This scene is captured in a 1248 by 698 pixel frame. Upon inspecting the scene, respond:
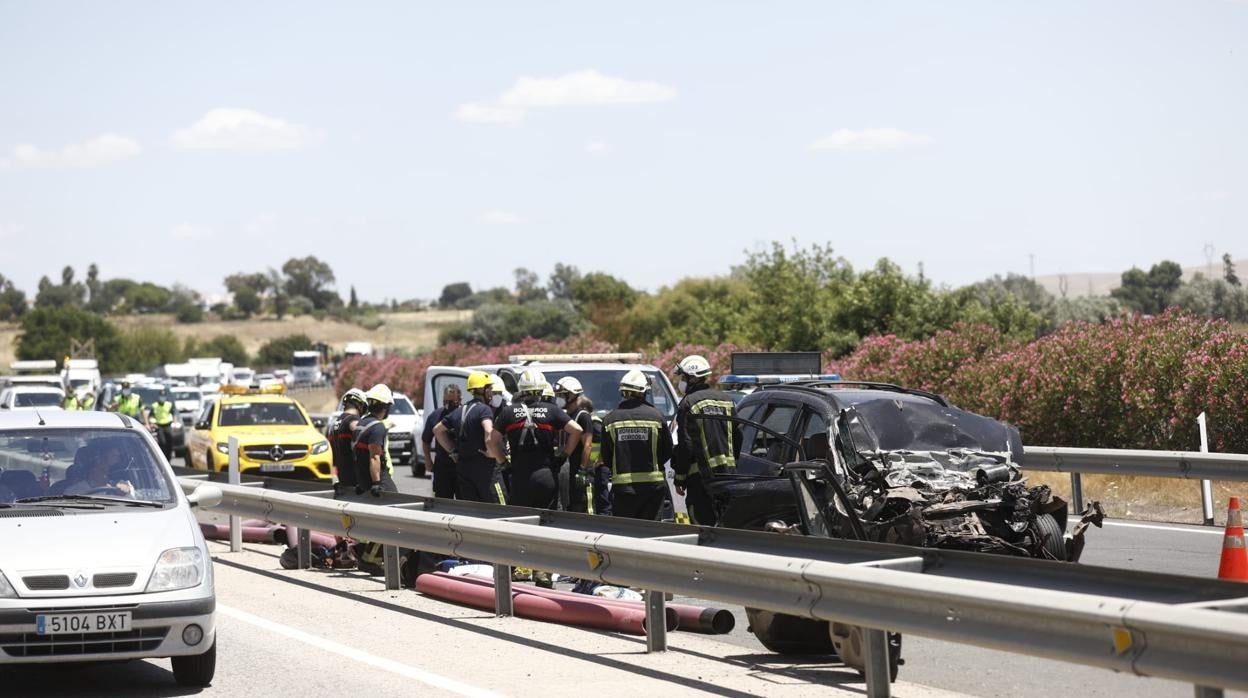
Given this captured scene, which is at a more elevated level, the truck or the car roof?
the car roof

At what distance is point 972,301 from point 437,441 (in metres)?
26.8

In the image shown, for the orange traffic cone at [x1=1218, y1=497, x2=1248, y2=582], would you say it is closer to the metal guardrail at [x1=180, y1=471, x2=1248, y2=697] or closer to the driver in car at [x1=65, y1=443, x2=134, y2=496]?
the metal guardrail at [x1=180, y1=471, x2=1248, y2=697]

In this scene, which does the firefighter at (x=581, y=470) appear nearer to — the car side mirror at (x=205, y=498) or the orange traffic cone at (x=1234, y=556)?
the car side mirror at (x=205, y=498)

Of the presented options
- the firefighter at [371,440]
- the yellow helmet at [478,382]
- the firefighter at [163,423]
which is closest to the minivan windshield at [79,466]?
the firefighter at [371,440]

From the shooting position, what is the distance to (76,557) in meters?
8.59

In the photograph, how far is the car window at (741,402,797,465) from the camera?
12445 mm

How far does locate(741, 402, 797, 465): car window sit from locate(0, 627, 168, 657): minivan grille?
17.4 ft

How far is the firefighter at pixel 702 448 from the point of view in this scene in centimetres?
1270

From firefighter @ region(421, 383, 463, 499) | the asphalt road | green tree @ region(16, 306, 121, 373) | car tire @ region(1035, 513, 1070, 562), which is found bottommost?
the asphalt road

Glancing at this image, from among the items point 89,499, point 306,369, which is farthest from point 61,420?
point 306,369

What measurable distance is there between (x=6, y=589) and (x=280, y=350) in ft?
554

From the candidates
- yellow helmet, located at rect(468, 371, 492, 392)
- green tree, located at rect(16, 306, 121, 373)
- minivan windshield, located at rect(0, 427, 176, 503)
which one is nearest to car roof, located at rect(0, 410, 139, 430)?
minivan windshield, located at rect(0, 427, 176, 503)

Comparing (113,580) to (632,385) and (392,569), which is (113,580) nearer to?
(392,569)

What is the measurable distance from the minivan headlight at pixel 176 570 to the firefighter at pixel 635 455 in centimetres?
471
